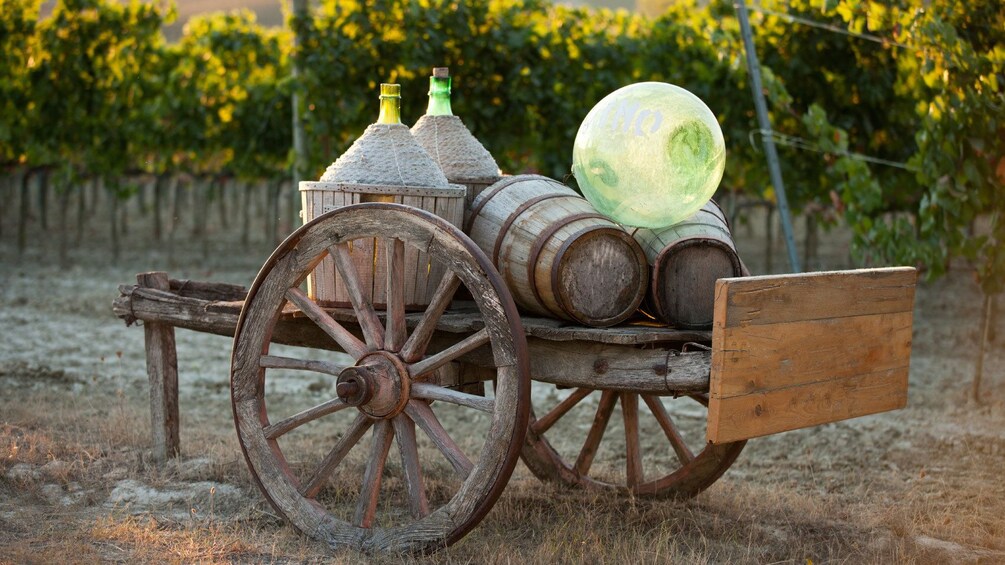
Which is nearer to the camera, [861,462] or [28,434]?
[28,434]

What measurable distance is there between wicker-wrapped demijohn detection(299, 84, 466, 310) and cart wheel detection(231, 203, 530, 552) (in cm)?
7

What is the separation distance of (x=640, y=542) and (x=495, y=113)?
6.69m

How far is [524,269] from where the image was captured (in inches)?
116

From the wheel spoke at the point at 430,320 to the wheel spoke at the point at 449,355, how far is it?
0.04 metres

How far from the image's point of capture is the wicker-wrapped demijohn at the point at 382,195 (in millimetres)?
3084

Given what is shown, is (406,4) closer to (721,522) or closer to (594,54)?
(594,54)

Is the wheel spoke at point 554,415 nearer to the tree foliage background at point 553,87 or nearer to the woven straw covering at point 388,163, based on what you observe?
the woven straw covering at point 388,163

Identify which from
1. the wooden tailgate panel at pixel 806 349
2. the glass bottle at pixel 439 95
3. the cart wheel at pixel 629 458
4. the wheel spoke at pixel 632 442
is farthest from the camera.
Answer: the wheel spoke at pixel 632 442

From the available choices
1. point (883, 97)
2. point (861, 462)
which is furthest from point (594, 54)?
point (861, 462)

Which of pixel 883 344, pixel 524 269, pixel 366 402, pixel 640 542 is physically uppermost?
pixel 524 269

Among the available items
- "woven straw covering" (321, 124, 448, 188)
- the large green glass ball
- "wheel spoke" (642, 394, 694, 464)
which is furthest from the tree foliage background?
"woven straw covering" (321, 124, 448, 188)

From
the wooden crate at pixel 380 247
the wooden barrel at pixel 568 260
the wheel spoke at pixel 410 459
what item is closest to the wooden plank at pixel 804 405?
the wooden barrel at pixel 568 260

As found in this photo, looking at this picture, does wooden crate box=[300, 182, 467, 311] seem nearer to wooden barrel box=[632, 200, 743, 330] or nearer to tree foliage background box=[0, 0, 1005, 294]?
wooden barrel box=[632, 200, 743, 330]

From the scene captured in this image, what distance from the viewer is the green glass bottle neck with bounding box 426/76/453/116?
Answer: 3523mm
